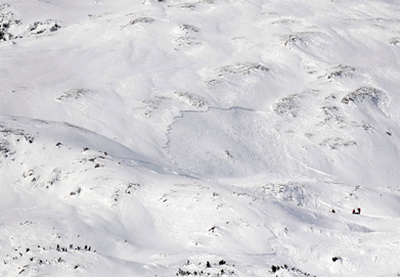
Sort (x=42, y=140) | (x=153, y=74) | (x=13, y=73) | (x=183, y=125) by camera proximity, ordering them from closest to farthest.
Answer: (x=42, y=140)
(x=183, y=125)
(x=13, y=73)
(x=153, y=74)

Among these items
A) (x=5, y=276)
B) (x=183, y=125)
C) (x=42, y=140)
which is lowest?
(x=183, y=125)

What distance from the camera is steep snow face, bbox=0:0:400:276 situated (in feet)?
79.7

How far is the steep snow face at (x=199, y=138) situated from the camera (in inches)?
957

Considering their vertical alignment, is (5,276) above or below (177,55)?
above

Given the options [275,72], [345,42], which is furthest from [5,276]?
[345,42]

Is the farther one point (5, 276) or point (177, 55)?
point (177, 55)

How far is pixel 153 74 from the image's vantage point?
173 ft

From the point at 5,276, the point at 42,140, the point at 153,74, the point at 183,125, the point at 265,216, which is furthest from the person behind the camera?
the point at 153,74

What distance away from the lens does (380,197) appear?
3578 cm

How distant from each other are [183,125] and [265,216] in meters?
18.2

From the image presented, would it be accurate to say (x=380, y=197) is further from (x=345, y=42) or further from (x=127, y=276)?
(x=345, y=42)

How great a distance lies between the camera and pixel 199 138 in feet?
140

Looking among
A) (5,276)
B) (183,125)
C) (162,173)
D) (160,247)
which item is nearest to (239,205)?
(160,247)

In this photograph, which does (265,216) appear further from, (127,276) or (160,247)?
(127,276)
